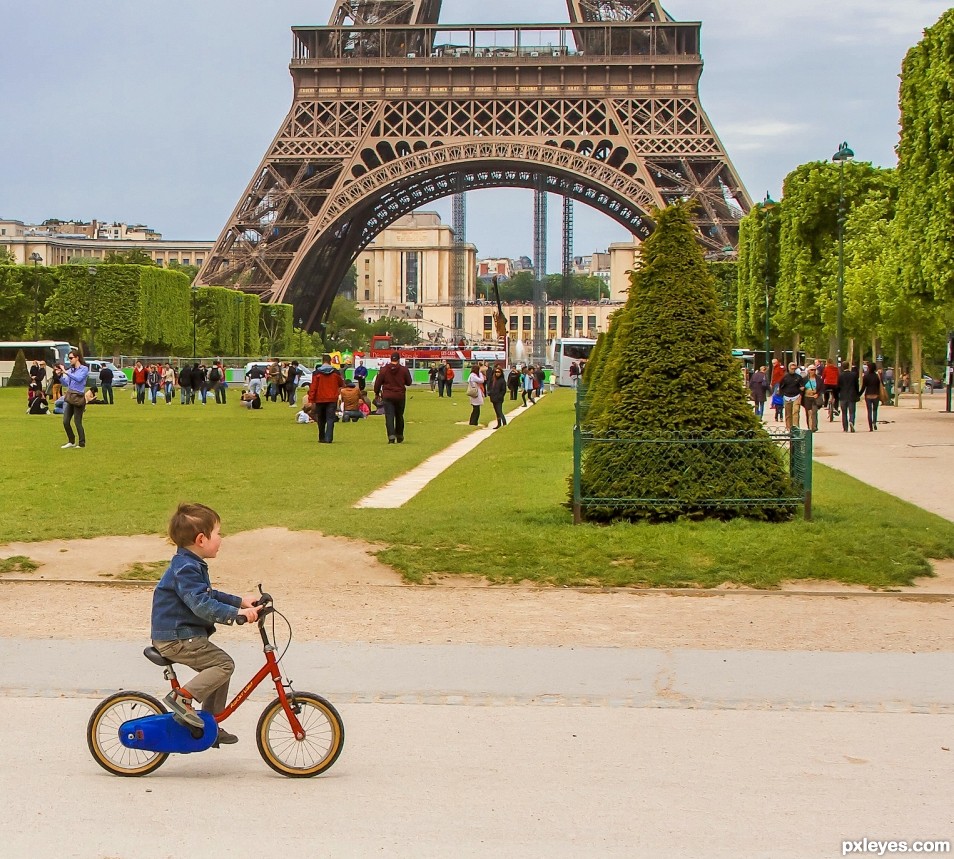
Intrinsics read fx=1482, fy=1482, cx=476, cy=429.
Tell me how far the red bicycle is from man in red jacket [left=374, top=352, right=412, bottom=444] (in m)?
21.3

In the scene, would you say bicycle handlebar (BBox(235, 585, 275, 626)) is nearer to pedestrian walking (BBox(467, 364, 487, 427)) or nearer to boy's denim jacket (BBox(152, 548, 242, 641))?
boy's denim jacket (BBox(152, 548, 242, 641))

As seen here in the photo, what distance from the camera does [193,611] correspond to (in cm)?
596

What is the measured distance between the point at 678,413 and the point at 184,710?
791cm

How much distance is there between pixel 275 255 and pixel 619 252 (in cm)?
11483

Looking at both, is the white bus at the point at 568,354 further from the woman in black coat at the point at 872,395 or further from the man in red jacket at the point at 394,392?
the man in red jacket at the point at 394,392

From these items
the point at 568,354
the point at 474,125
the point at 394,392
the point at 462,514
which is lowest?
the point at 462,514

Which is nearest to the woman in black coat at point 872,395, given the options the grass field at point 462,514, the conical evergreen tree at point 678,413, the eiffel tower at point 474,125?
the grass field at point 462,514

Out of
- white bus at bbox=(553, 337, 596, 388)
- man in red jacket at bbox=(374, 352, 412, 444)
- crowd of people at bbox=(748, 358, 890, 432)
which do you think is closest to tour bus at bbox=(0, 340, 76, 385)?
white bus at bbox=(553, 337, 596, 388)

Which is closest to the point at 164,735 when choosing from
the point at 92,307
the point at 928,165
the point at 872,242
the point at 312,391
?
the point at 312,391

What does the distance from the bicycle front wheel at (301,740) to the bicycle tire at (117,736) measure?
0.43 meters

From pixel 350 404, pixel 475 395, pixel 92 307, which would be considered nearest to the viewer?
pixel 350 404

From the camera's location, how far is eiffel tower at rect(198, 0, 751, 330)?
7556 cm

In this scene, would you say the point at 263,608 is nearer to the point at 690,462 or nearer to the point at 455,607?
the point at 455,607

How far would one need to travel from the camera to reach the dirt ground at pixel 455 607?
9281 millimetres
